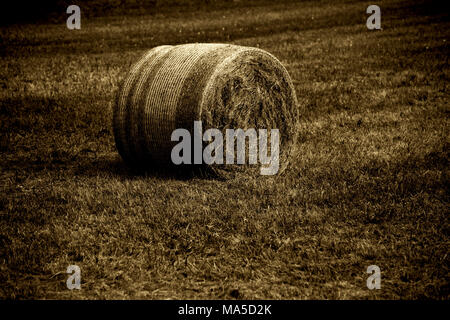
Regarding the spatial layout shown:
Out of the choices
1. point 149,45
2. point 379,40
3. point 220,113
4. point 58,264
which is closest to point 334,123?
point 220,113

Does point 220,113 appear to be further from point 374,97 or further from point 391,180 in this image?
point 374,97

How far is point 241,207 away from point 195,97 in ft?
4.98

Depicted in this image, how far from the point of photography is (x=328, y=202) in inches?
238

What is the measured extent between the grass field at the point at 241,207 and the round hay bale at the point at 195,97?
1.41 feet

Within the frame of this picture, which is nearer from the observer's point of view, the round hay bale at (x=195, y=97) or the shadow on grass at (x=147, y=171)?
the round hay bale at (x=195, y=97)

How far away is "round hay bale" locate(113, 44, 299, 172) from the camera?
21.8ft

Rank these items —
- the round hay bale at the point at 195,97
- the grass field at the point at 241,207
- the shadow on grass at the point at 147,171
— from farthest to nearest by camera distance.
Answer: the shadow on grass at the point at 147,171 < the round hay bale at the point at 195,97 < the grass field at the point at 241,207

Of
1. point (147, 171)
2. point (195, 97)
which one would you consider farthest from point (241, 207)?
point (147, 171)

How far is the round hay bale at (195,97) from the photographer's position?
6637mm

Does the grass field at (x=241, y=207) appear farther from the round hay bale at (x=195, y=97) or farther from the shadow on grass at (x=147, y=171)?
the round hay bale at (x=195, y=97)

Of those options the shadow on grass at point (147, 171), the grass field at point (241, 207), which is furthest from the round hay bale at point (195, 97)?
the grass field at point (241, 207)

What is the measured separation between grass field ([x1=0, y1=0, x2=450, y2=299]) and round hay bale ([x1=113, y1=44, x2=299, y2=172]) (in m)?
0.43

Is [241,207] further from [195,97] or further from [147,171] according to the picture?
[147,171]

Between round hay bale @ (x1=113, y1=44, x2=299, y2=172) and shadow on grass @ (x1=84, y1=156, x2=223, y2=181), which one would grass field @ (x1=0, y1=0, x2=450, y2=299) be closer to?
shadow on grass @ (x1=84, y1=156, x2=223, y2=181)
